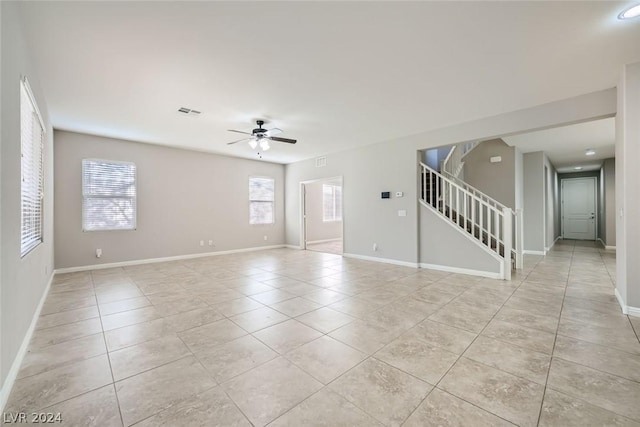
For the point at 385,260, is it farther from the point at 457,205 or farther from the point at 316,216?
the point at 316,216

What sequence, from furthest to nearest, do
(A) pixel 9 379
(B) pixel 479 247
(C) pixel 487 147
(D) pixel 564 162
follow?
(D) pixel 564 162
(C) pixel 487 147
(B) pixel 479 247
(A) pixel 9 379

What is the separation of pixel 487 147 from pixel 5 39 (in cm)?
849

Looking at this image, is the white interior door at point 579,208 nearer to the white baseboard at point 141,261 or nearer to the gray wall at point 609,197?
the gray wall at point 609,197

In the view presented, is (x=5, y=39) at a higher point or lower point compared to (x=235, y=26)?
lower

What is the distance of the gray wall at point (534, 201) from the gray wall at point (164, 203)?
7.12 m

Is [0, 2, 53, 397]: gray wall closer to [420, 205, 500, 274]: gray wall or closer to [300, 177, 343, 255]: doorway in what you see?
[420, 205, 500, 274]: gray wall

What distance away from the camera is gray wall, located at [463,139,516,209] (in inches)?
265

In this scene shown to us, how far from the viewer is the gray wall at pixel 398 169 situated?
12.4 ft

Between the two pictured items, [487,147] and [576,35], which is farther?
[487,147]

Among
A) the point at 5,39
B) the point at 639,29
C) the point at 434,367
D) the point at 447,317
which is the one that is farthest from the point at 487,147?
the point at 5,39

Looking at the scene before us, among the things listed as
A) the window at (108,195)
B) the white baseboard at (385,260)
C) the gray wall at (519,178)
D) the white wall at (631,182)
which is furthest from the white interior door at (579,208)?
the window at (108,195)

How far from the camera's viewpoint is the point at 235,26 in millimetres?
2303

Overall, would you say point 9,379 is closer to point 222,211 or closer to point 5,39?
point 5,39

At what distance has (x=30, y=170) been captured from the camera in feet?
9.67
